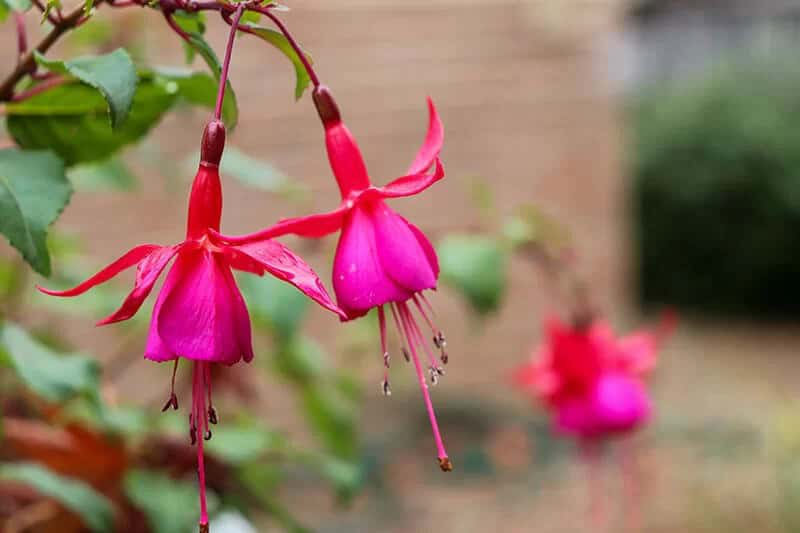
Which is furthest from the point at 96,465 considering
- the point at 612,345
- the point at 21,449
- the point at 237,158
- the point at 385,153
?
the point at 385,153

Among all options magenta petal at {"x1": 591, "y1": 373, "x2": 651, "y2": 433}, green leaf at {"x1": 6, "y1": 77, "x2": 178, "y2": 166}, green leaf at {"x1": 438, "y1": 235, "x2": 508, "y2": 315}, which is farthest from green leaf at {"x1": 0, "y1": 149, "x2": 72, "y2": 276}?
magenta petal at {"x1": 591, "y1": 373, "x2": 651, "y2": 433}

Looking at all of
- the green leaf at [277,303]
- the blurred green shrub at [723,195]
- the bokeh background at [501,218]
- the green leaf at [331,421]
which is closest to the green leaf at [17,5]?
the green leaf at [277,303]

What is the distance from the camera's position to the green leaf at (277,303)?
101 centimetres

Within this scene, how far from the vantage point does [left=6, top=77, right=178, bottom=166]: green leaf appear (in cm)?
58

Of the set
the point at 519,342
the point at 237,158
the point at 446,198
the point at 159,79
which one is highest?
the point at 159,79

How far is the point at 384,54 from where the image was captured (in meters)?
3.15

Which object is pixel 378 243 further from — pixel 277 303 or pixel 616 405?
pixel 616 405

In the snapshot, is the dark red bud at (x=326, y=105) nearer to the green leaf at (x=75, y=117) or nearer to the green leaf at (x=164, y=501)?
the green leaf at (x=75, y=117)

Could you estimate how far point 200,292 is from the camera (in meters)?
0.39

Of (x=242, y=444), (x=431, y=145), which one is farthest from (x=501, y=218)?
(x=431, y=145)

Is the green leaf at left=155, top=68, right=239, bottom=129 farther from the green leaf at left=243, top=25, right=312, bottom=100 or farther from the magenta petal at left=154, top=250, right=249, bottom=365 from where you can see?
the magenta petal at left=154, top=250, right=249, bottom=365

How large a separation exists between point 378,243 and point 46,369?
31 centimetres

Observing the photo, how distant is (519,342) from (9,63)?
76.4 inches

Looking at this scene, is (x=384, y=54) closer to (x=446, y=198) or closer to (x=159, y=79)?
(x=446, y=198)
